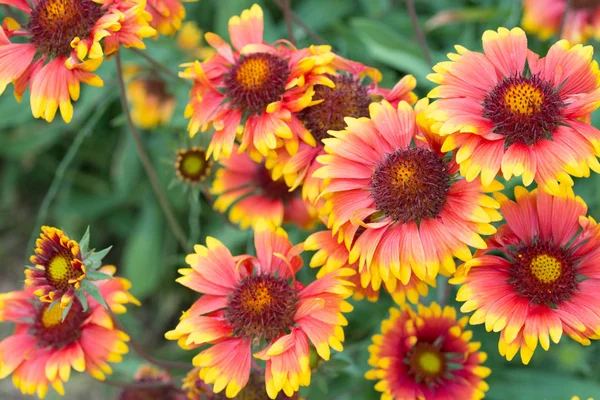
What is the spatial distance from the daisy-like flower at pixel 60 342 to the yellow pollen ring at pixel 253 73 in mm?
566

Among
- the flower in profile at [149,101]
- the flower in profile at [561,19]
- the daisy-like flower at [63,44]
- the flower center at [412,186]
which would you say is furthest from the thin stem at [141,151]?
the flower in profile at [561,19]

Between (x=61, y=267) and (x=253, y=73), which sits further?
(x=253, y=73)

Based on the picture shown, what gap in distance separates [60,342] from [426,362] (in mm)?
904

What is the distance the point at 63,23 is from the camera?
4.80 feet

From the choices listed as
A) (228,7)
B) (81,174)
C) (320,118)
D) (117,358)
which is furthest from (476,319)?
(81,174)

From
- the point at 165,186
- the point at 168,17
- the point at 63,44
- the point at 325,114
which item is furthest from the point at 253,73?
the point at 165,186

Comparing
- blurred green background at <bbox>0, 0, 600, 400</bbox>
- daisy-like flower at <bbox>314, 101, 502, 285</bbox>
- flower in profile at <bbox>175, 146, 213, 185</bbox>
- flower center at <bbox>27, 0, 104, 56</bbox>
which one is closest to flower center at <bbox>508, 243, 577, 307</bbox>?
daisy-like flower at <bbox>314, 101, 502, 285</bbox>

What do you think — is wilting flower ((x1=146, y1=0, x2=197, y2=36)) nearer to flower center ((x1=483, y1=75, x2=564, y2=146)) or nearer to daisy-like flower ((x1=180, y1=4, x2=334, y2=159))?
daisy-like flower ((x1=180, y1=4, x2=334, y2=159))

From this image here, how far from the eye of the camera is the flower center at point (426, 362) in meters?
1.54

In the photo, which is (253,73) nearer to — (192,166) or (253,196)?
(192,166)

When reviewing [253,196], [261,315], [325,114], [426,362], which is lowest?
[426,362]

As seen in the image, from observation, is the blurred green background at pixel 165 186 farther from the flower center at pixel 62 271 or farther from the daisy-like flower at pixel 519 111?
the daisy-like flower at pixel 519 111

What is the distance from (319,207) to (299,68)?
34 cm

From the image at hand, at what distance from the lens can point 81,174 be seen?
2.97 m
